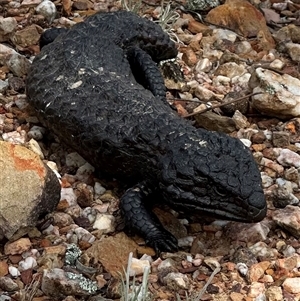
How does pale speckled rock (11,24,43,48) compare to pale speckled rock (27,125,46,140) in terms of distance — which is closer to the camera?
pale speckled rock (27,125,46,140)

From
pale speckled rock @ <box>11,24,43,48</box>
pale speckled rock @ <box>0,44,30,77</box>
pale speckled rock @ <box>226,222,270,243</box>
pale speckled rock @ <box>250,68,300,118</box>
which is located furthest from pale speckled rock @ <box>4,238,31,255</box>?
pale speckled rock @ <box>11,24,43,48</box>

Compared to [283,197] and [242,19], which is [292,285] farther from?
[242,19]

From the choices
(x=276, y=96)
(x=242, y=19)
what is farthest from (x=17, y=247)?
(x=242, y=19)

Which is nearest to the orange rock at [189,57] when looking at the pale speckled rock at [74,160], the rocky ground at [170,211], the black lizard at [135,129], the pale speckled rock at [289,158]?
the rocky ground at [170,211]

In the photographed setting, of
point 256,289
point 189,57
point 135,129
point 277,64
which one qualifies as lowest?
point 189,57

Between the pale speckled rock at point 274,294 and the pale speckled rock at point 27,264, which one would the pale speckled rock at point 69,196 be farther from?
the pale speckled rock at point 274,294

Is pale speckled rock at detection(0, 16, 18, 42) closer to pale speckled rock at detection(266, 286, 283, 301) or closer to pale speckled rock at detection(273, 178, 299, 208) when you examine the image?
pale speckled rock at detection(273, 178, 299, 208)

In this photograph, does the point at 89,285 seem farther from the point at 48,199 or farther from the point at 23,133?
the point at 23,133

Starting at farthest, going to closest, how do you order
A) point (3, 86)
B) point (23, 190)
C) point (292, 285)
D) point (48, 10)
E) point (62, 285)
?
1. point (48, 10)
2. point (3, 86)
3. point (23, 190)
4. point (292, 285)
5. point (62, 285)
